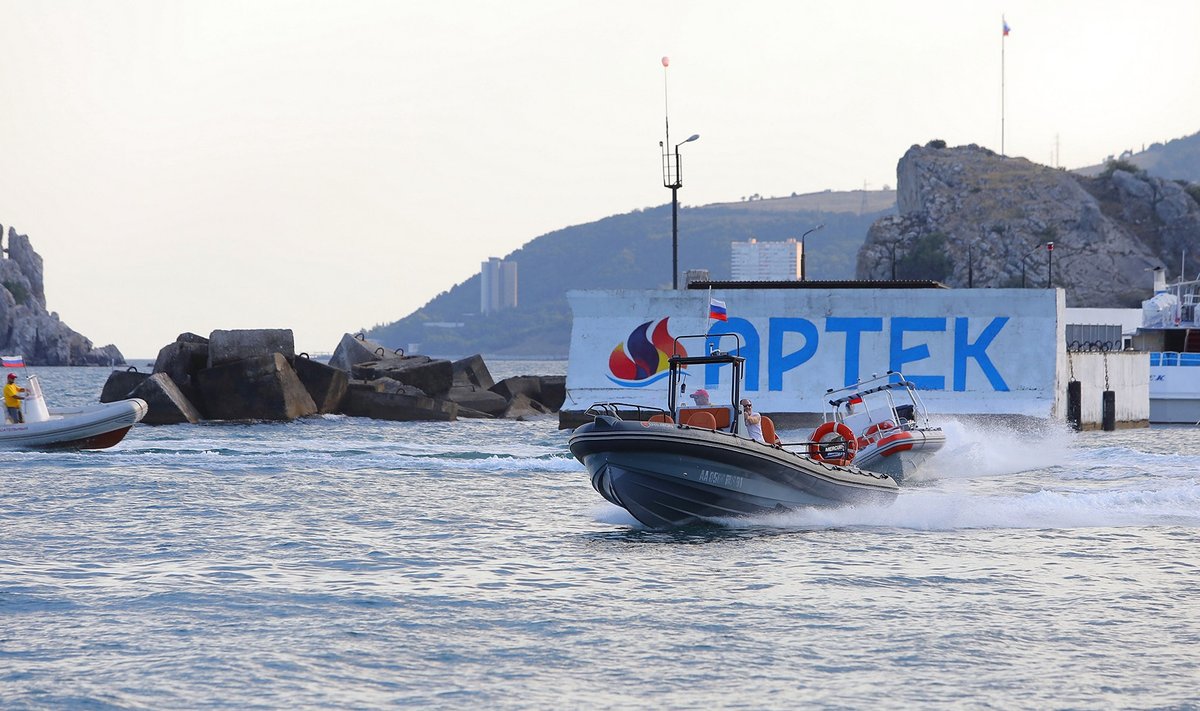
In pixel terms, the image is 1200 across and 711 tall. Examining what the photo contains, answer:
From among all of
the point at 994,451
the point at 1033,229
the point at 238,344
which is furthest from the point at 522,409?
the point at 1033,229

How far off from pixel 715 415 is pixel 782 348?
55.4 ft

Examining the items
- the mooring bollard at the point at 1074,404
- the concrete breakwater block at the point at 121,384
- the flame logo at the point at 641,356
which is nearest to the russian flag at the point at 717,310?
the flame logo at the point at 641,356

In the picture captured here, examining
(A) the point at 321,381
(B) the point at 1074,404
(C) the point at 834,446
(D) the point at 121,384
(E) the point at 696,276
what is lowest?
(C) the point at 834,446

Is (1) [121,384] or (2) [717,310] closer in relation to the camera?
(2) [717,310]

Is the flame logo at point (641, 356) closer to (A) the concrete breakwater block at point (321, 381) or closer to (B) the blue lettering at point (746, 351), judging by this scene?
(B) the blue lettering at point (746, 351)

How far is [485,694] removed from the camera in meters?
9.52

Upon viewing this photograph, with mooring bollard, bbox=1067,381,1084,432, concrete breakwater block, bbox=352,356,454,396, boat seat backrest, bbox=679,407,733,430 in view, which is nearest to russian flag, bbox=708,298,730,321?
boat seat backrest, bbox=679,407,733,430

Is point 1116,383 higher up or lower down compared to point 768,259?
lower down

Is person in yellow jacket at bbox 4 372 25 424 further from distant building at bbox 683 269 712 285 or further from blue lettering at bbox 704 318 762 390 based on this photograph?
distant building at bbox 683 269 712 285

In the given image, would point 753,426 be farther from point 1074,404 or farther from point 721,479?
point 1074,404

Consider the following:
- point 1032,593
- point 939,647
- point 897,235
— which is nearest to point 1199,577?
point 1032,593

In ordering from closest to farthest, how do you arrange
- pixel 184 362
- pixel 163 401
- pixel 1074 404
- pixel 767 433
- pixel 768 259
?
pixel 767 433
pixel 163 401
pixel 1074 404
pixel 184 362
pixel 768 259

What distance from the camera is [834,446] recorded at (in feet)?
68.0

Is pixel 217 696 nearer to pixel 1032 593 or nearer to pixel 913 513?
pixel 1032 593
